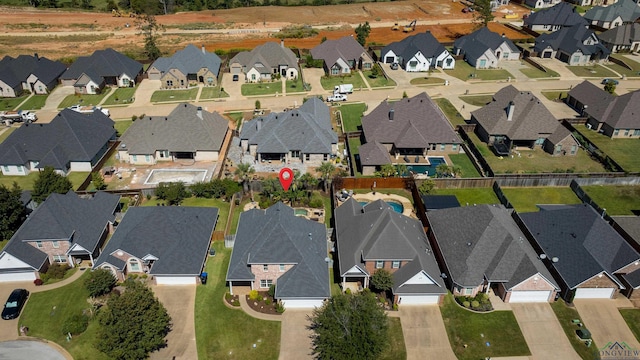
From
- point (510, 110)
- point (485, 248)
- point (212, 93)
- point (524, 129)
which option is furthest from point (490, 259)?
point (212, 93)

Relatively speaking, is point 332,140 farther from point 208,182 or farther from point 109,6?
point 109,6

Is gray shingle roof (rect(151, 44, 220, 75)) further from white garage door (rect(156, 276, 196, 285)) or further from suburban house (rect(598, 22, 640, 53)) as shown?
suburban house (rect(598, 22, 640, 53))

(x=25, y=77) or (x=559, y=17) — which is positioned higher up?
(x=559, y=17)

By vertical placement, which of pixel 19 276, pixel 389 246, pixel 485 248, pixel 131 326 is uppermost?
pixel 389 246

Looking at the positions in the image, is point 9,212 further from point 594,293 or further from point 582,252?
point 594,293

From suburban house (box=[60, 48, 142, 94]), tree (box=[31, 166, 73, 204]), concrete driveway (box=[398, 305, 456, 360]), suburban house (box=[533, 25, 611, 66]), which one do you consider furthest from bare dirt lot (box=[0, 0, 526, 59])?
concrete driveway (box=[398, 305, 456, 360])

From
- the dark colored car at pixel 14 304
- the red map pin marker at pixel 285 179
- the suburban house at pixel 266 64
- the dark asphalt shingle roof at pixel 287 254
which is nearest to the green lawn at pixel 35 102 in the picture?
the suburban house at pixel 266 64
